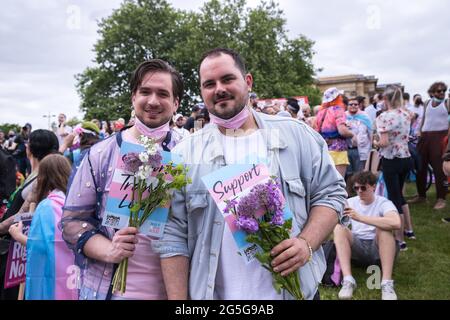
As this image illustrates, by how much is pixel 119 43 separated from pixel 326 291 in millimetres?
33472

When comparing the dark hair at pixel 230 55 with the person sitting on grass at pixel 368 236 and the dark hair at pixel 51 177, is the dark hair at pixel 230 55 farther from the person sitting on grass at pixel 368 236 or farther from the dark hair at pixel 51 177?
the person sitting on grass at pixel 368 236

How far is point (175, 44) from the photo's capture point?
34.9 m

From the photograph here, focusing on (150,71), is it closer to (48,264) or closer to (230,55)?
(230,55)

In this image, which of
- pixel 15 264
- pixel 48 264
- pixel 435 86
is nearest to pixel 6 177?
pixel 15 264

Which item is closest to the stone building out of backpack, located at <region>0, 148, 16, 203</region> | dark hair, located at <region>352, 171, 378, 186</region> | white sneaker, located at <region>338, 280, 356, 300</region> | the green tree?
the green tree

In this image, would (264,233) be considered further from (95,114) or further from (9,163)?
(95,114)

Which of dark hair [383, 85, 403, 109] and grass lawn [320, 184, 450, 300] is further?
dark hair [383, 85, 403, 109]

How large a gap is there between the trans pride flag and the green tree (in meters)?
29.4

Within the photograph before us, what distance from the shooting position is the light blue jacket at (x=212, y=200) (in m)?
1.88

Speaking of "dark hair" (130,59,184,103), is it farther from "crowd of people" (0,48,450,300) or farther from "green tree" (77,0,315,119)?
"green tree" (77,0,315,119)

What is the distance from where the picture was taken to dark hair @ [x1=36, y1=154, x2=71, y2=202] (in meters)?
3.21

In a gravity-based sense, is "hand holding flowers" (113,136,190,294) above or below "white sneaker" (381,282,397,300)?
above

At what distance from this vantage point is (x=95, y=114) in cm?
3209
